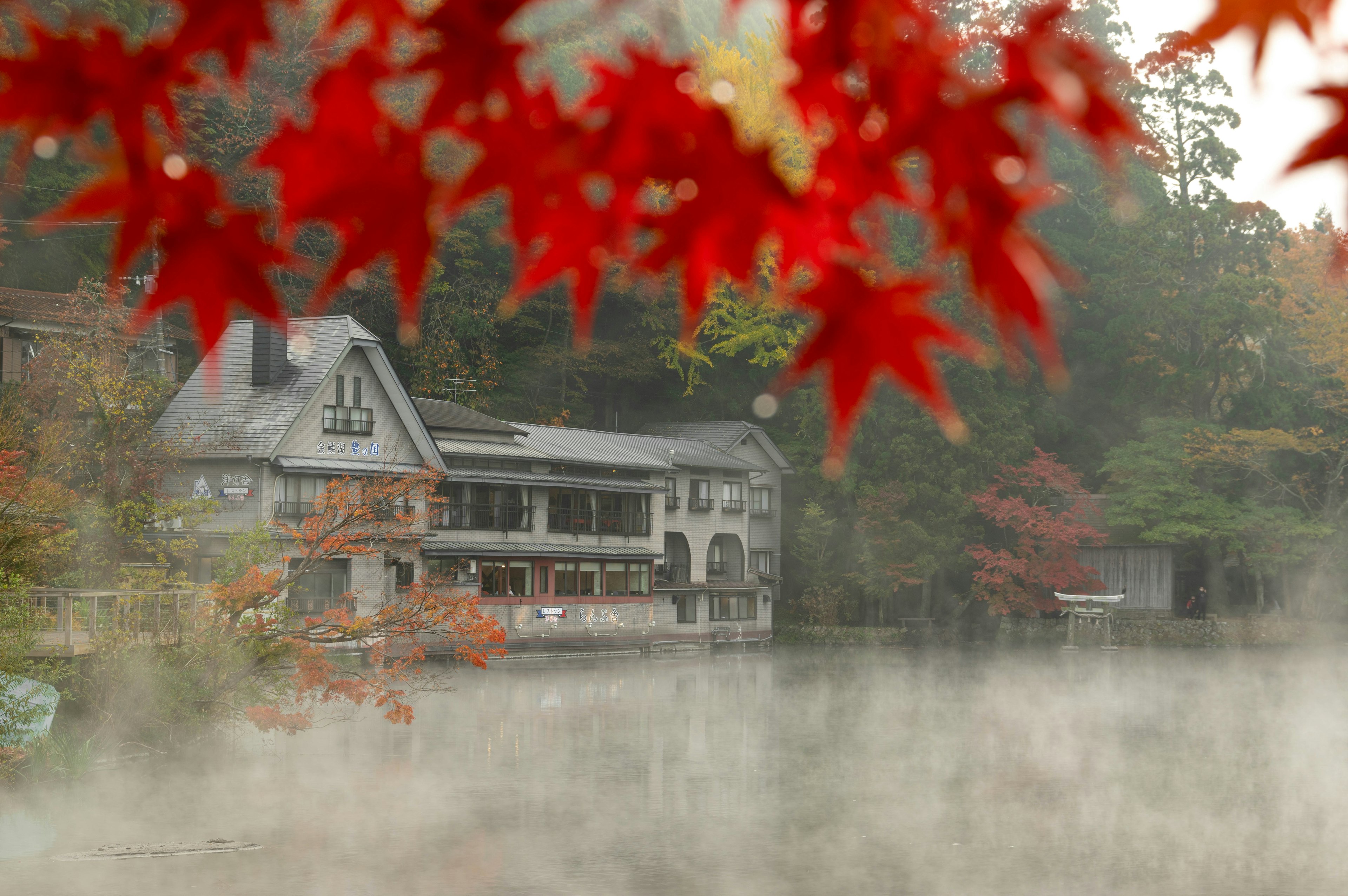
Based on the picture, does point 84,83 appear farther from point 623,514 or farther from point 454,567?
point 623,514

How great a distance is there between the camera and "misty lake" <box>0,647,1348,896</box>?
10.9m

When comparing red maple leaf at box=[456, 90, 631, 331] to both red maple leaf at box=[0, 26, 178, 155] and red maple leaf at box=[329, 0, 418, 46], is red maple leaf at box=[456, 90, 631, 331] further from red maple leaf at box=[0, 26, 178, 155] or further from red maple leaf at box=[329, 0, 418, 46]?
red maple leaf at box=[0, 26, 178, 155]

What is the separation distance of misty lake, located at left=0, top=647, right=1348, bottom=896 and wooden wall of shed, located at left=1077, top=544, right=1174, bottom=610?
23.5 ft

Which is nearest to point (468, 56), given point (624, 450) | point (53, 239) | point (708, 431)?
point (53, 239)

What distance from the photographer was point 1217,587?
1168 inches

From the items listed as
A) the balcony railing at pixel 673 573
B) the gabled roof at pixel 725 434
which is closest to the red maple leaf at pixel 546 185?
the balcony railing at pixel 673 573

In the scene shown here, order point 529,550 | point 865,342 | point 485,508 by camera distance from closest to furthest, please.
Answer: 1. point 865,342
2. point 485,508
3. point 529,550

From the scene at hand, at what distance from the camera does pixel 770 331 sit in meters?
30.6

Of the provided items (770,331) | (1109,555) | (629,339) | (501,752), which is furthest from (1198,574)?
(501,752)

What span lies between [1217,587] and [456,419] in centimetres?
1827

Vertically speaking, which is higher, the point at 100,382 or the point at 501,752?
the point at 100,382

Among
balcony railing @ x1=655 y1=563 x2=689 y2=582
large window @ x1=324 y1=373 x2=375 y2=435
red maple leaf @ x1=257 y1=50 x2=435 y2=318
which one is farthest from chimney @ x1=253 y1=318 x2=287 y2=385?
red maple leaf @ x1=257 y1=50 x2=435 y2=318

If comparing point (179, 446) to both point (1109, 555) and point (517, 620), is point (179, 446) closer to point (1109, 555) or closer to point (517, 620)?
point (517, 620)

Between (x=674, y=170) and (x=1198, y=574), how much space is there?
3197cm
